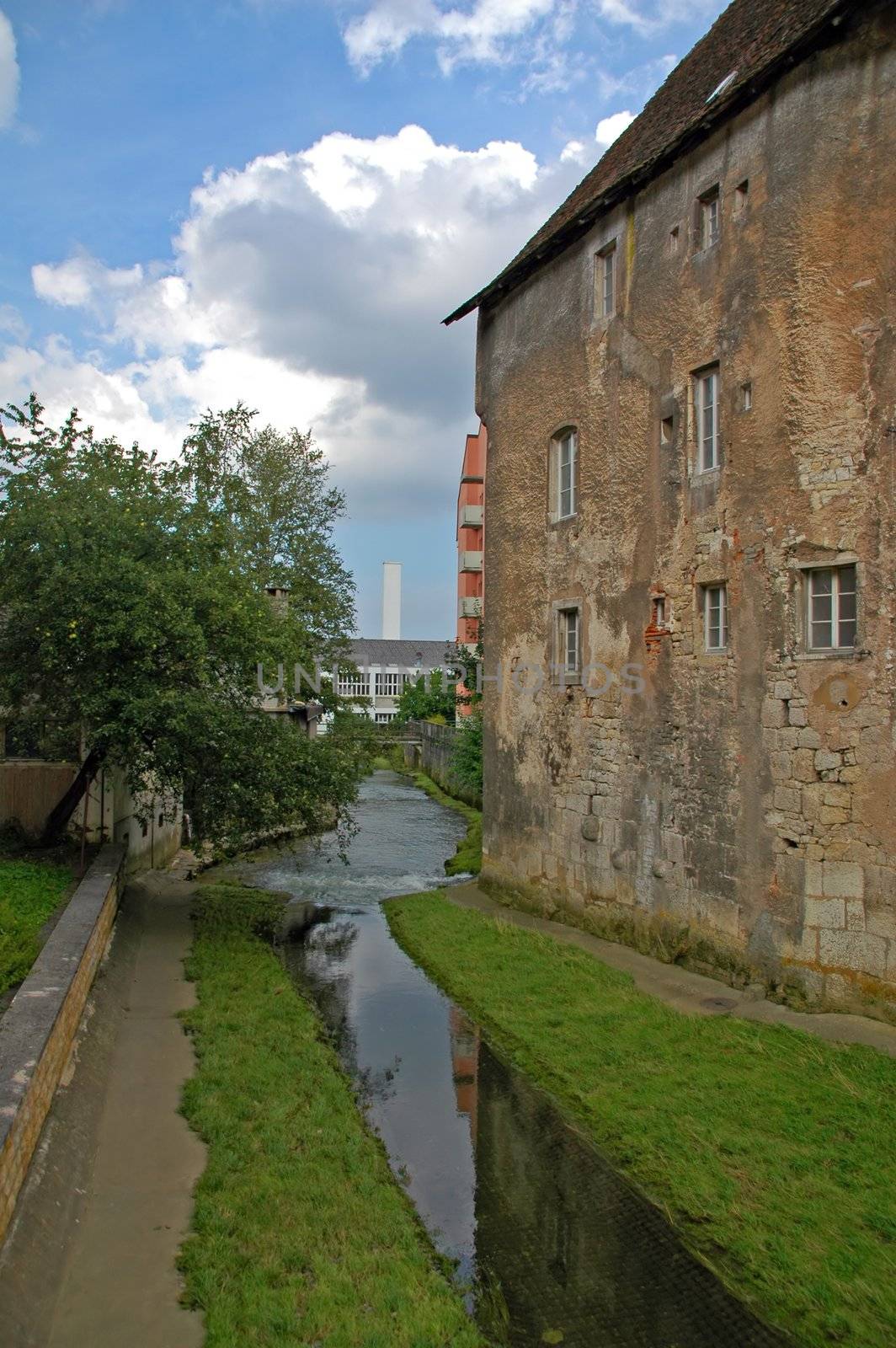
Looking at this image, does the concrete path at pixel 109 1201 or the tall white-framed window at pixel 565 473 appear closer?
the concrete path at pixel 109 1201

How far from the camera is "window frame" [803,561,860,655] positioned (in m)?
10.2

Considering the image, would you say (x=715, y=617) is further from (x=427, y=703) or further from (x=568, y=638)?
(x=427, y=703)

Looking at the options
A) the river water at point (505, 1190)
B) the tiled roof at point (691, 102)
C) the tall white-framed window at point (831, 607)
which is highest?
the tiled roof at point (691, 102)

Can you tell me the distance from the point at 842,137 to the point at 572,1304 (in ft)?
36.2

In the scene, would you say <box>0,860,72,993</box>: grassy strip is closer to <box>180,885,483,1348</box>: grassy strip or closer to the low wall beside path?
<box>180,885,483,1348</box>: grassy strip

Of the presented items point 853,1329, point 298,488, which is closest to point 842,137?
point 853,1329

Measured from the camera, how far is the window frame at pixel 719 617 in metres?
11.6

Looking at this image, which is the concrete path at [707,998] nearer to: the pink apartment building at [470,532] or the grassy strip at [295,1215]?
the grassy strip at [295,1215]

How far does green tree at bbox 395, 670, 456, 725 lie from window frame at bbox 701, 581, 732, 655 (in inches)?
1093

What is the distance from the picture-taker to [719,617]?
11.8 m

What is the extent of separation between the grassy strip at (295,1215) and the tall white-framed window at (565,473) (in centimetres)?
854

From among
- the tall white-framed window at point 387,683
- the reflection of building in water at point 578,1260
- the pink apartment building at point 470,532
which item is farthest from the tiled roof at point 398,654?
the reflection of building in water at point 578,1260

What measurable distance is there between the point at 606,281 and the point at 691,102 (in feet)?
8.15

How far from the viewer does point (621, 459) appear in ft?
44.9
